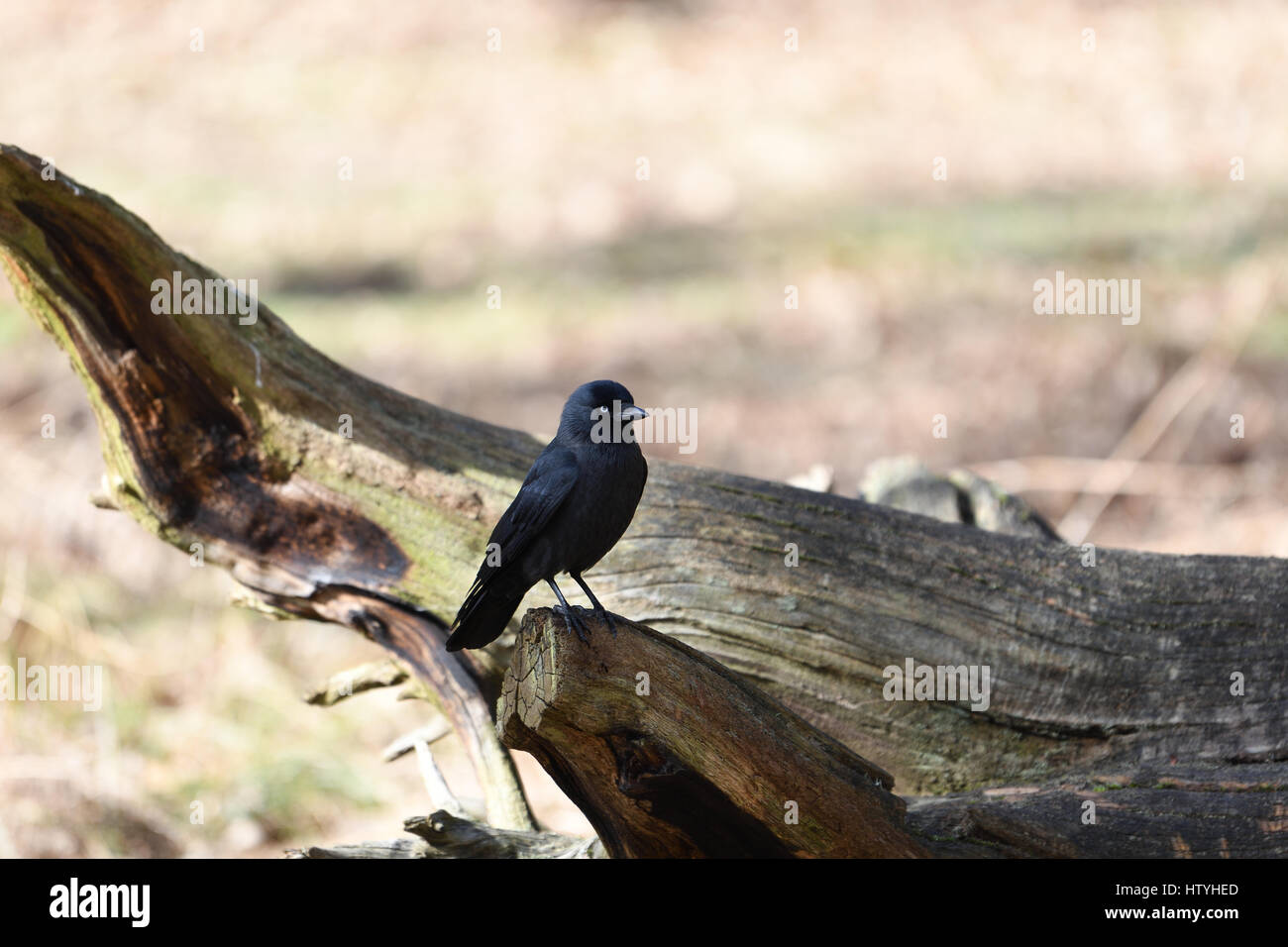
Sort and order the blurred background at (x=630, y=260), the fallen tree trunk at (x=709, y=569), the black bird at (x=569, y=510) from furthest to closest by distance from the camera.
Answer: the blurred background at (x=630, y=260), the fallen tree trunk at (x=709, y=569), the black bird at (x=569, y=510)

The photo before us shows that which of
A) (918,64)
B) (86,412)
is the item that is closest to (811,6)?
(918,64)

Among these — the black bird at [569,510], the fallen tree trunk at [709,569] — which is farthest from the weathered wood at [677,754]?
the fallen tree trunk at [709,569]

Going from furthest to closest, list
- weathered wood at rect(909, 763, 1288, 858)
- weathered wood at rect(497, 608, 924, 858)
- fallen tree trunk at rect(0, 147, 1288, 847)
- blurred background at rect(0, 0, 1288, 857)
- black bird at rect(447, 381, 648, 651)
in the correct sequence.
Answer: blurred background at rect(0, 0, 1288, 857)
fallen tree trunk at rect(0, 147, 1288, 847)
weathered wood at rect(909, 763, 1288, 858)
black bird at rect(447, 381, 648, 651)
weathered wood at rect(497, 608, 924, 858)

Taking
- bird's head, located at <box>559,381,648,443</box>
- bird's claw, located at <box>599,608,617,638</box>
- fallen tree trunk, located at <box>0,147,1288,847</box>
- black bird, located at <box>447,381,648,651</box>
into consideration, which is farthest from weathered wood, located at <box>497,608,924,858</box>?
fallen tree trunk, located at <box>0,147,1288,847</box>

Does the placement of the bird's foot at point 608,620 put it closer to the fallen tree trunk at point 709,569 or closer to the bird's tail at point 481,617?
the bird's tail at point 481,617

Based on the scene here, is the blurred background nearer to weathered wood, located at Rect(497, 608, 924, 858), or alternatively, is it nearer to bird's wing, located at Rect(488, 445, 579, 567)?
weathered wood, located at Rect(497, 608, 924, 858)

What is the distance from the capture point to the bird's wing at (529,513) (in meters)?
2.79

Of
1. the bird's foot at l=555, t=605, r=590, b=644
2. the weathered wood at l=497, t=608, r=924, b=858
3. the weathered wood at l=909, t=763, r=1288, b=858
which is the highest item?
the bird's foot at l=555, t=605, r=590, b=644

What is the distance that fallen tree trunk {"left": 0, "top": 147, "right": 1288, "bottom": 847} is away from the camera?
11.1ft

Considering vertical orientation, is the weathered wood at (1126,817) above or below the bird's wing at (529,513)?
below

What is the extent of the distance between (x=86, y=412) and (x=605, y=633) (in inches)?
238

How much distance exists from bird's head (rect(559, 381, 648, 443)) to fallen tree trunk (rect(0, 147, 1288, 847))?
0.82m

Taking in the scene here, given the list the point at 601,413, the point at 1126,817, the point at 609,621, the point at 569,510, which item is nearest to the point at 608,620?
the point at 609,621

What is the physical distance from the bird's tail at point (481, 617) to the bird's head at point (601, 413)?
0.43 m
